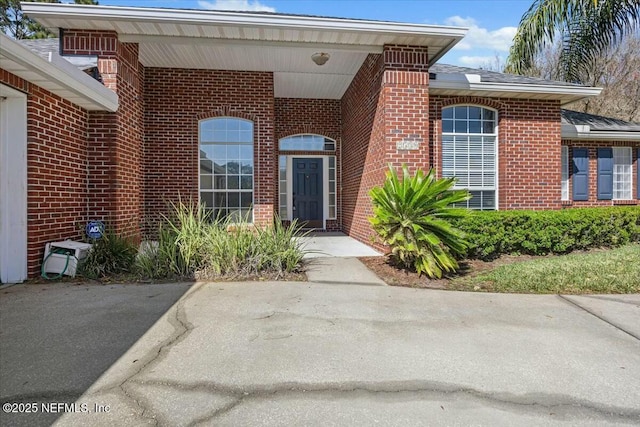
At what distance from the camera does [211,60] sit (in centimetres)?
791

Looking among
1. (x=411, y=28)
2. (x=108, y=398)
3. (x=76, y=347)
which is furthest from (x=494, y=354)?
(x=411, y=28)

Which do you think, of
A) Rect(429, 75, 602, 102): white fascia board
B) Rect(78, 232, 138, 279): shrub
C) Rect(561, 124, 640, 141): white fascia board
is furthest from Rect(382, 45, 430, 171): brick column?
Rect(561, 124, 640, 141): white fascia board

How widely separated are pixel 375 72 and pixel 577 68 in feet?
27.7

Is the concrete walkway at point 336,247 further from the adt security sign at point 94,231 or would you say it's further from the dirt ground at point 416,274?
the adt security sign at point 94,231

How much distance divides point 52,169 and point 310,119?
674cm

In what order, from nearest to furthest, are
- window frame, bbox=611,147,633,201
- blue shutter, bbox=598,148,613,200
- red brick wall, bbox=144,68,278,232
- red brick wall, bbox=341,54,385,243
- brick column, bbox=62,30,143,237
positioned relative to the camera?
brick column, bbox=62,30,143,237
red brick wall, bbox=341,54,385,243
red brick wall, bbox=144,68,278,232
blue shutter, bbox=598,148,613,200
window frame, bbox=611,147,633,201

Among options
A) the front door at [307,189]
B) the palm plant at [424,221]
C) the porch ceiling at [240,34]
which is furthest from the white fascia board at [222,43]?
the front door at [307,189]

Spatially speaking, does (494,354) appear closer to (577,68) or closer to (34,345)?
(34,345)

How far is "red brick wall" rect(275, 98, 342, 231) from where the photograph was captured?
10.5m

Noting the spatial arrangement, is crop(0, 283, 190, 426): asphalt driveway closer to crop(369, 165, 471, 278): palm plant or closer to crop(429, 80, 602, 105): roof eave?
crop(369, 165, 471, 278): palm plant

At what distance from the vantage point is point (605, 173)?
10461 mm

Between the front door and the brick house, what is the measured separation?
1.7 inches

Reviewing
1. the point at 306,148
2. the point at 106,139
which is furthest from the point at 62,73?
the point at 306,148

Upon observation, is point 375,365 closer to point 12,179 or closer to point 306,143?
point 12,179
